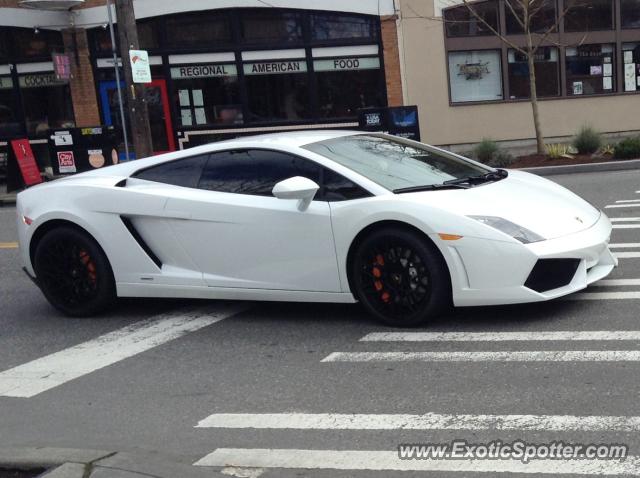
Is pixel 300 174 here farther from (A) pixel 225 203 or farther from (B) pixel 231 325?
(B) pixel 231 325

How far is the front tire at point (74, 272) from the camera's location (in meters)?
6.85

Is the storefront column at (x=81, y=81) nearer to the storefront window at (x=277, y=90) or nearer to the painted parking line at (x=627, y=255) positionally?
the storefront window at (x=277, y=90)

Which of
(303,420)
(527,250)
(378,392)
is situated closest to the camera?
(303,420)

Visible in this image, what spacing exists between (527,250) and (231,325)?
2311 millimetres

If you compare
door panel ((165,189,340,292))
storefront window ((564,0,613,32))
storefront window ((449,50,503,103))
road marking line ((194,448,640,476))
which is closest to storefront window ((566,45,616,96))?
storefront window ((564,0,613,32))

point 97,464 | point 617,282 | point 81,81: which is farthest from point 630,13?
point 97,464

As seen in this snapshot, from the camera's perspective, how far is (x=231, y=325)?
648 cm

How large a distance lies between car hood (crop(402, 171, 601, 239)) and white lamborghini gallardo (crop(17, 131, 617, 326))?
0.05 feet

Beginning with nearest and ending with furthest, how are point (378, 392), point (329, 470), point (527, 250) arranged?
point (329, 470)
point (378, 392)
point (527, 250)

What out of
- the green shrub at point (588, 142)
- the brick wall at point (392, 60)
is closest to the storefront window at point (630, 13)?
the green shrub at point (588, 142)

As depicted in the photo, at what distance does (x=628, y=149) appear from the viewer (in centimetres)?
1577

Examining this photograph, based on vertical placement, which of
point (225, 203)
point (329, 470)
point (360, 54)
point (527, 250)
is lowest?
point (329, 470)

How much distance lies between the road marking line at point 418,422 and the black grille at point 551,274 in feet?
4.91

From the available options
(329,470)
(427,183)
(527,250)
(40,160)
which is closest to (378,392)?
(329,470)
